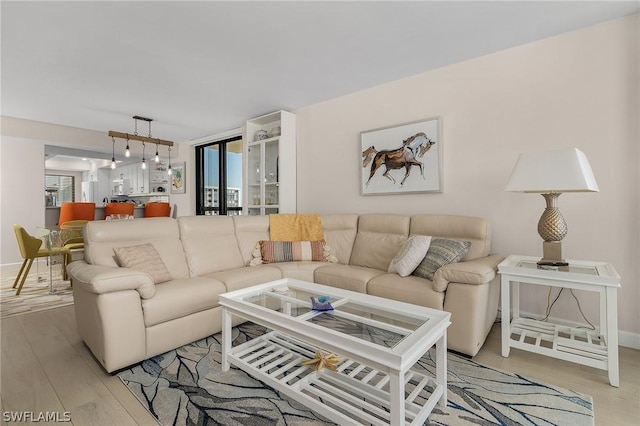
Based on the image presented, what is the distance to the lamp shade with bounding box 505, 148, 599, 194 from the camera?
1925mm

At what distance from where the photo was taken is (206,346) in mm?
2262

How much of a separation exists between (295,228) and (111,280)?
1986mm

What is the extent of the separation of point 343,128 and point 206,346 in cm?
283

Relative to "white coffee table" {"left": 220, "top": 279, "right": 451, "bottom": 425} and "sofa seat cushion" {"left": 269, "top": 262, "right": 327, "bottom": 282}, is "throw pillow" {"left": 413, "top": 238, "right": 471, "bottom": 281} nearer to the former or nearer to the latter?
"white coffee table" {"left": 220, "top": 279, "right": 451, "bottom": 425}

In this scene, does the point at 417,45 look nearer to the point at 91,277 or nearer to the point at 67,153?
the point at 91,277

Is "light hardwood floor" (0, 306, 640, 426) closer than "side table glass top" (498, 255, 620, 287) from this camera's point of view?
Yes

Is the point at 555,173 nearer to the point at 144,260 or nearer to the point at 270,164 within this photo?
the point at 144,260

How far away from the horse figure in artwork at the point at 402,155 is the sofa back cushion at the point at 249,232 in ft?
4.31

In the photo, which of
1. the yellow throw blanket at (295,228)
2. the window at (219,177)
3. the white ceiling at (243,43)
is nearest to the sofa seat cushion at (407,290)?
the yellow throw blanket at (295,228)

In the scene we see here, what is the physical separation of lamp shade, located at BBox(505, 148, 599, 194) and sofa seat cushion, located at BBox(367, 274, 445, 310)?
89cm

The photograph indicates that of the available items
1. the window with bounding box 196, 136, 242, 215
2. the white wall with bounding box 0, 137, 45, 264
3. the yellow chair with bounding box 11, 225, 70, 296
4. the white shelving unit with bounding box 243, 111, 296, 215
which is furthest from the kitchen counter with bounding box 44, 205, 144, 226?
the white shelving unit with bounding box 243, 111, 296, 215

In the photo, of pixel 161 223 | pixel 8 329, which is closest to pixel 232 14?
pixel 161 223

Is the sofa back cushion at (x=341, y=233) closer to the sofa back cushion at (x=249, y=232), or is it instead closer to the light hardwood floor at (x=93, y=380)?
the sofa back cushion at (x=249, y=232)

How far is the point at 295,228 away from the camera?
3568 millimetres
